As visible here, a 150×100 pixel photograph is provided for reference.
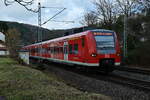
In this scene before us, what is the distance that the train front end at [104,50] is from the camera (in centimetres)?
1831

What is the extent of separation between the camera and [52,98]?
8406 millimetres

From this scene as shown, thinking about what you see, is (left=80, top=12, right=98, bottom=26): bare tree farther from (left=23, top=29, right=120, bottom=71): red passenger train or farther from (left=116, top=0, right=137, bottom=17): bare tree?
(left=23, top=29, right=120, bottom=71): red passenger train

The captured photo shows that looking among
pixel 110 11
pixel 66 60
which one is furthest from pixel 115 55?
pixel 110 11

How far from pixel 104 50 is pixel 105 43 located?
19.8 inches

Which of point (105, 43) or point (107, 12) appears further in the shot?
point (107, 12)

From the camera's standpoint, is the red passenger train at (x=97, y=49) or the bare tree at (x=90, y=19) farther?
the bare tree at (x=90, y=19)

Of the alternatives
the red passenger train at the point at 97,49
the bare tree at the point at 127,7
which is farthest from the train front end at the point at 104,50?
the bare tree at the point at 127,7

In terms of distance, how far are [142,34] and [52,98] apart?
2559 centimetres

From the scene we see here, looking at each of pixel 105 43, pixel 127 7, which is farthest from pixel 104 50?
pixel 127 7

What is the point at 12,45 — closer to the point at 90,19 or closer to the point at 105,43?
the point at 90,19

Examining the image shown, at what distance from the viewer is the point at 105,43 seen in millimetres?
18812

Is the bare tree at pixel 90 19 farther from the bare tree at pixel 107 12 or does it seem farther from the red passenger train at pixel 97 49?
the red passenger train at pixel 97 49

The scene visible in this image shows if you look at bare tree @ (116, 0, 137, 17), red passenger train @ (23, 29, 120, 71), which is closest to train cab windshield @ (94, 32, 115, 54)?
red passenger train @ (23, 29, 120, 71)

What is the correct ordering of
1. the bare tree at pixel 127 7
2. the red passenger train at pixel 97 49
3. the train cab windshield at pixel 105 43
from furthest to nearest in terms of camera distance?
the bare tree at pixel 127 7
the train cab windshield at pixel 105 43
the red passenger train at pixel 97 49
